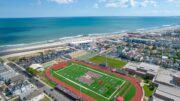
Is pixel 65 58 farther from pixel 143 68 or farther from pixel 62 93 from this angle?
pixel 143 68

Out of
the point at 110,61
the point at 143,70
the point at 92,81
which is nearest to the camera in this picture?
the point at 92,81

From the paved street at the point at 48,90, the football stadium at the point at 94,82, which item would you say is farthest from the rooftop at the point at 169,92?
the paved street at the point at 48,90

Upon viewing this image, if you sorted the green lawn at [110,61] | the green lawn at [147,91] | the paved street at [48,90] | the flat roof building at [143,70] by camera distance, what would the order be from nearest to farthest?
the paved street at [48,90] < the green lawn at [147,91] < the flat roof building at [143,70] < the green lawn at [110,61]

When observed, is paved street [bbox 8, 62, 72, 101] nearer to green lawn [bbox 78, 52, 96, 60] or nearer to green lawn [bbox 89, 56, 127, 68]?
green lawn [bbox 78, 52, 96, 60]

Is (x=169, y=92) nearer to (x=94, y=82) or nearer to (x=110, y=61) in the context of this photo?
(x=94, y=82)

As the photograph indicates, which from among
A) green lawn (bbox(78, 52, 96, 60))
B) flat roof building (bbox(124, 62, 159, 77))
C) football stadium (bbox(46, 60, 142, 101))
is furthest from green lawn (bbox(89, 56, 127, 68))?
football stadium (bbox(46, 60, 142, 101))

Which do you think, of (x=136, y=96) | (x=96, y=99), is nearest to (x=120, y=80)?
(x=136, y=96)

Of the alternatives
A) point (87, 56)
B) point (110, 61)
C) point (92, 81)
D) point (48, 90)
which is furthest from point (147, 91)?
point (87, 56)

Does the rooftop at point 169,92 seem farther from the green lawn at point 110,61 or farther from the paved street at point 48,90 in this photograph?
the paved street at point 48,90
